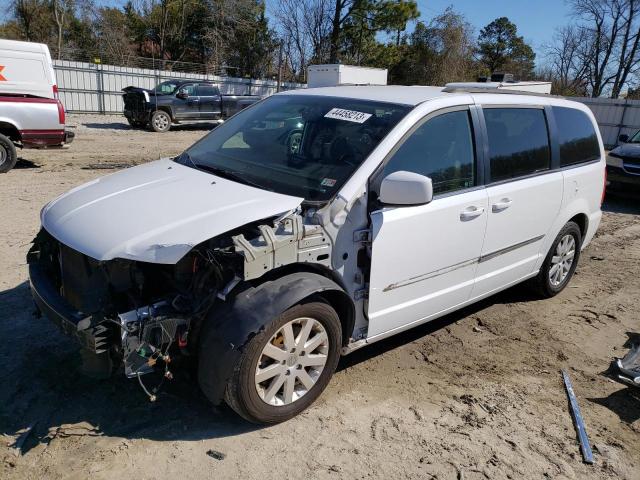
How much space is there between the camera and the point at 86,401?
126 inches

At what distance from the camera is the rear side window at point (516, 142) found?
395 cm

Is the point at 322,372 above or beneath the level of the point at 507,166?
beneath

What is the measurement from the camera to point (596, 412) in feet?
11.2

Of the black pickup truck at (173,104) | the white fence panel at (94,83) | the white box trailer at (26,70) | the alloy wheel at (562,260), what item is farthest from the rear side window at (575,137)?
the white fence panel at (94,83)

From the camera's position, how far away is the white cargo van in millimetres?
9531

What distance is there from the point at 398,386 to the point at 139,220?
6.53 ft

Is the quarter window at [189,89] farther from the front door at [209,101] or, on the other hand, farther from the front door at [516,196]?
the front door at [516,196]

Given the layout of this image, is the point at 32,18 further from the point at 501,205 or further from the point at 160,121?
the point at 501,205

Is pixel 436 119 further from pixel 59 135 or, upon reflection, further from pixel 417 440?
pixel 59 135

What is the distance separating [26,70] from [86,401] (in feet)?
29.8

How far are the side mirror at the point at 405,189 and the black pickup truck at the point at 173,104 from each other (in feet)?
50.0

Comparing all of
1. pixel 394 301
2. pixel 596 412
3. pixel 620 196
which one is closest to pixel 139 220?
pixel 394 301

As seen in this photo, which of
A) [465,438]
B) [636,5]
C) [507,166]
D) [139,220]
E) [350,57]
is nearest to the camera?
[139,220]

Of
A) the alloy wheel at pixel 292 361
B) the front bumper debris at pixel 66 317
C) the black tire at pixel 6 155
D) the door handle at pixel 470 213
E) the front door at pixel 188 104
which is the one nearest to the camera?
the front bumper debris at pixel 66 317
